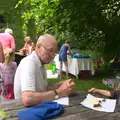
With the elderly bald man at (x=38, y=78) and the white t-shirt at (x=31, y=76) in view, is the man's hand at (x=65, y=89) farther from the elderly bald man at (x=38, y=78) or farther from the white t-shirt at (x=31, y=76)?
the white t-shirt at (x=31, y=76)

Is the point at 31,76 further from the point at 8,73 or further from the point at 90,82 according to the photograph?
the point at 90,82

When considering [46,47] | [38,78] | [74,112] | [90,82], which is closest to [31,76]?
[38,78]

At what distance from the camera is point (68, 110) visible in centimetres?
214

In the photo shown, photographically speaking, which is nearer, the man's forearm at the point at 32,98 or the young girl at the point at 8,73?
the man's forearm at the point at 32,98

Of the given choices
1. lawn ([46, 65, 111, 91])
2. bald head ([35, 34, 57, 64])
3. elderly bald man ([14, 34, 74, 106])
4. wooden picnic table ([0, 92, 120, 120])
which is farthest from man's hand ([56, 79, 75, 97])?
lawn ([46, 65, 111, 91])

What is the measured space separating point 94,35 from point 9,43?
11.2ft

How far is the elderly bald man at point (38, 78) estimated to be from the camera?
87.8 inches

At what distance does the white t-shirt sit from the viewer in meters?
2.30

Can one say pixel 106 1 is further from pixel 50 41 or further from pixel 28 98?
pixel 28 98

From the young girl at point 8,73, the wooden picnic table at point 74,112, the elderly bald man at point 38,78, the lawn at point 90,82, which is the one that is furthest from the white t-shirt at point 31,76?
the lawn at point 90,82

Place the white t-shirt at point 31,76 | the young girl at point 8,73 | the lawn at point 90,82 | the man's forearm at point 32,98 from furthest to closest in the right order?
1. the lawn at point 90,82
2. the young girl at point 8,73
3. the white t-shirt at point 31,76
4. the man's forearm at point 32,98

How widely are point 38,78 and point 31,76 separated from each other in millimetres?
174

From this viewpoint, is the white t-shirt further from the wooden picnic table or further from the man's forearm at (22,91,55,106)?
the wooden picnic table

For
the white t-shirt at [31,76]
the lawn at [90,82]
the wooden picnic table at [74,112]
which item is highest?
the white t-shirt at [31,76]
